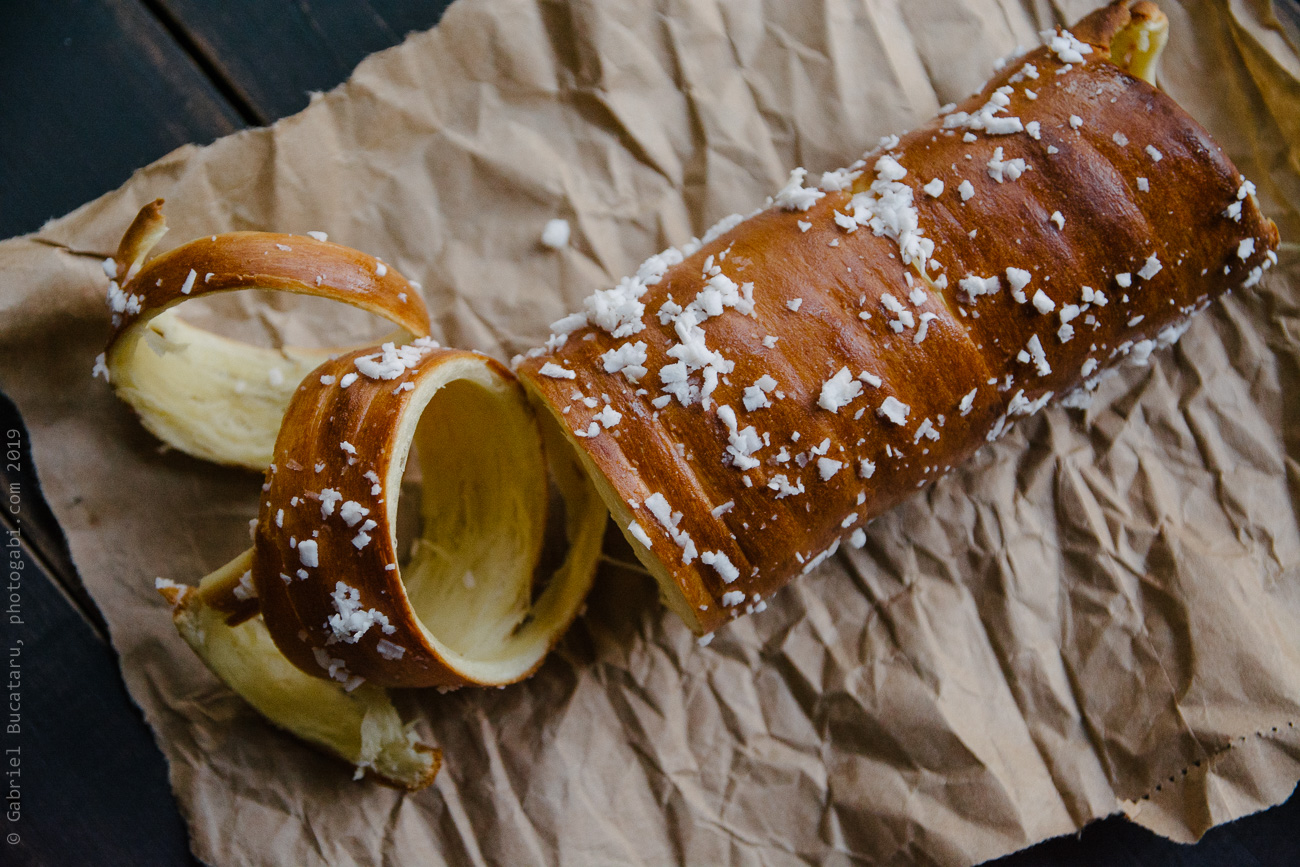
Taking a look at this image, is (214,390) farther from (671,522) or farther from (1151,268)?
(1151,268)

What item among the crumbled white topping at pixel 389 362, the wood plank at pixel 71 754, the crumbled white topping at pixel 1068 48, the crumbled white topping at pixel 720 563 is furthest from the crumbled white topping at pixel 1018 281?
the wood plank at pixel 71 754

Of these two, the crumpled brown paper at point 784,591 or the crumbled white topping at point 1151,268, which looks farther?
the crumpled brown paper at point 784,591

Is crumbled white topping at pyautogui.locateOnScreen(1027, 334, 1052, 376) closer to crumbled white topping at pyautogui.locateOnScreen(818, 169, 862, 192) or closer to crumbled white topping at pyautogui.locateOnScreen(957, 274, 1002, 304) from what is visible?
→ crumbled white topping at pyautogui.locateOnScreen(957, 274, 1002, 304)

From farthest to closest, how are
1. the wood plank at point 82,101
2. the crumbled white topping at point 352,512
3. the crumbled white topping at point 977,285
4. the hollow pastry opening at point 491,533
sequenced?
the wood plank at point 82,101 < the hollow pastry opening at point 491,533 < the crumbled white topping at point 977,285 < the crumbled white topping at point 352,512

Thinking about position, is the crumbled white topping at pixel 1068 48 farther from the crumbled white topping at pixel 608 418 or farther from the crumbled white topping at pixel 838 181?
the crumbled white topping at pixel 608 418

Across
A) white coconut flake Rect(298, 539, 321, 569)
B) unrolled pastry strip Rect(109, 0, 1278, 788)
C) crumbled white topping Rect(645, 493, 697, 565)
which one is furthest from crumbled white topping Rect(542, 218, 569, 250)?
white coconut flake Rect(298, 539, 321, 569)
